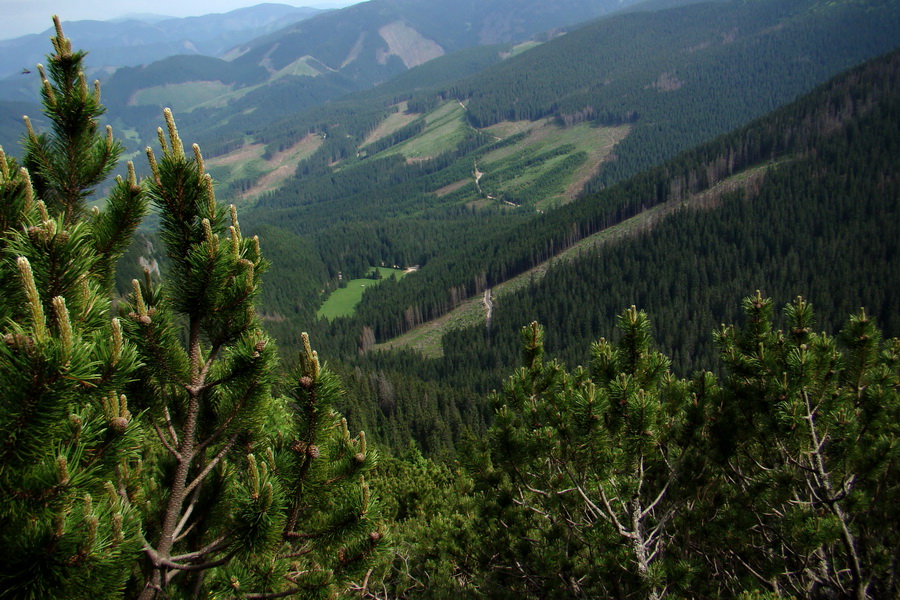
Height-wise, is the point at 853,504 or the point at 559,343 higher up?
the point at 853,504

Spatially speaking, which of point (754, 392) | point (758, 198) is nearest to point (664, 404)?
point (754, 392)

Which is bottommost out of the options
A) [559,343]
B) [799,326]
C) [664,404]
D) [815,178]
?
[559,343]

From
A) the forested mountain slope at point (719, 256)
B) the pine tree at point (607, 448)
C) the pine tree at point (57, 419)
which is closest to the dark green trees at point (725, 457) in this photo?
the pine tree at point (607, 448)

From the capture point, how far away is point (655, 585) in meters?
7.62

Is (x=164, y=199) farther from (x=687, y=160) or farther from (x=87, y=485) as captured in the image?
(x=687, y=160)

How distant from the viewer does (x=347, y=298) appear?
15675 centimetres

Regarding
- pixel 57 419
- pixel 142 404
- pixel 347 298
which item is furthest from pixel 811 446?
pixel 347 298

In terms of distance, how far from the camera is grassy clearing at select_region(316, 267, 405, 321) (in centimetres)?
14500

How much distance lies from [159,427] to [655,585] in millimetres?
6841

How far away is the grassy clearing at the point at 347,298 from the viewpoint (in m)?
145

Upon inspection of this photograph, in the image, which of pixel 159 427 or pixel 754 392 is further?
pixel 754 392

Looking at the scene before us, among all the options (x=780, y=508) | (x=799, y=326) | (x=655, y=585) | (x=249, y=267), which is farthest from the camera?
(x=780, y=508)

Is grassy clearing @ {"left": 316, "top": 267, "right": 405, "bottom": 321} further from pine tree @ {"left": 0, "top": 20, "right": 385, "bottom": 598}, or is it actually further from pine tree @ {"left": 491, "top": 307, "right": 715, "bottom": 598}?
pine tree @ {"left": 0, "top": 20, "right": 385, "bottom": 598}

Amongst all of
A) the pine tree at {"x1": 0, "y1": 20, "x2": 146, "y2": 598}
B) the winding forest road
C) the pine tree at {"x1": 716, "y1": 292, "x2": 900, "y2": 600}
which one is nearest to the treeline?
the winding forest road
